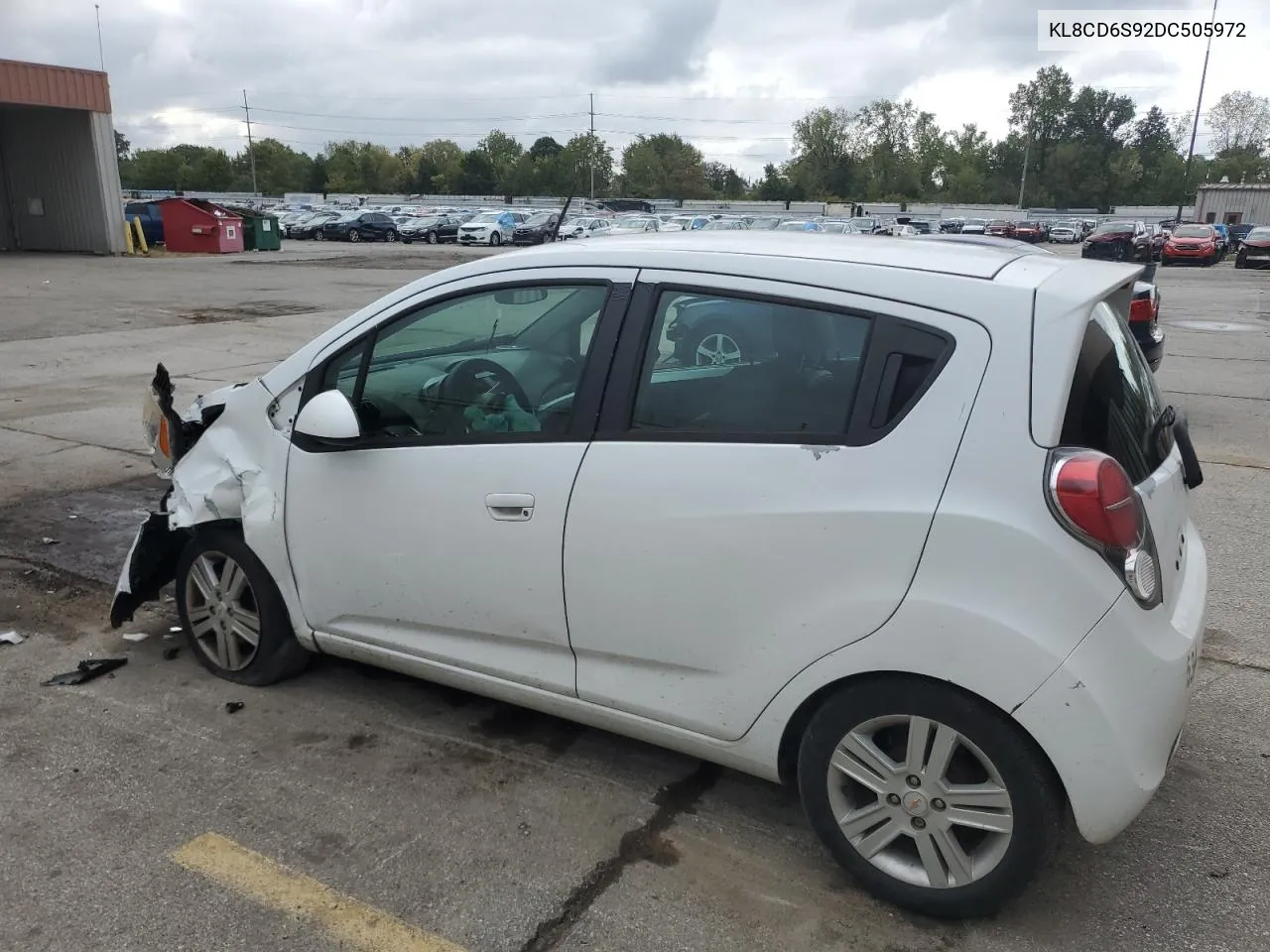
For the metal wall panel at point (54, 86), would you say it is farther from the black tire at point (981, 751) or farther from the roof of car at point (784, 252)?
the black tire at point (981, 751)

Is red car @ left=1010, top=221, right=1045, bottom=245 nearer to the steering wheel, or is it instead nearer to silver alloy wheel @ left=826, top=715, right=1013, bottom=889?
the steering wheel

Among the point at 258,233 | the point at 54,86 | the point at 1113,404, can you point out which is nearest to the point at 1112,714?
the point at 1113,404

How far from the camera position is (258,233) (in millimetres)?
35969

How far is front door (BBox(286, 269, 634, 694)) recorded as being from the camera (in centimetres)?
287

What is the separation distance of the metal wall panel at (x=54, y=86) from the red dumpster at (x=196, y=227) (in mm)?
5204

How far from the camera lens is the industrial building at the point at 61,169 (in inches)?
1097

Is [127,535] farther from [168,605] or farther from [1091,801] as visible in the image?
[1091,801]

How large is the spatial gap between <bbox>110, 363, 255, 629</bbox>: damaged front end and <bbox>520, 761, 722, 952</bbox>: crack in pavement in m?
2.10

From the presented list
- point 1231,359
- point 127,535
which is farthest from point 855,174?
point 127,535

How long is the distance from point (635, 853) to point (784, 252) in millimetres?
1741

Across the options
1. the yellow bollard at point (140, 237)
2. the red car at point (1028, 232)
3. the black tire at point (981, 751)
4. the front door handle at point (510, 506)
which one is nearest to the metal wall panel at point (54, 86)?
the yellow bollard at point (140, 237)

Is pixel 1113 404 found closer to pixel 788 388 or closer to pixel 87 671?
pixel 788 388

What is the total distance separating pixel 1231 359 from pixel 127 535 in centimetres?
1276

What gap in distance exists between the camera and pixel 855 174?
363 feet
